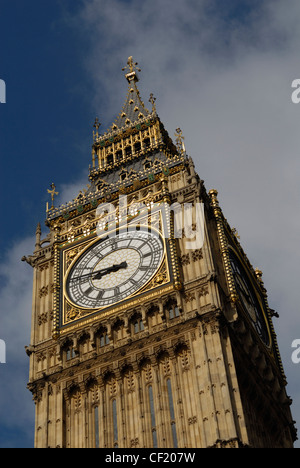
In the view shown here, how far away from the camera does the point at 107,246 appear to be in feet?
156

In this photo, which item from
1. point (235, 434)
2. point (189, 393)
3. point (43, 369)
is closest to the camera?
point (235, 434)

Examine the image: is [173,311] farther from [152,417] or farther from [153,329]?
[152,417]

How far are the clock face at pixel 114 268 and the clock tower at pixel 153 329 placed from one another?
0.18 ft

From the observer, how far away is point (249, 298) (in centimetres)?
4756

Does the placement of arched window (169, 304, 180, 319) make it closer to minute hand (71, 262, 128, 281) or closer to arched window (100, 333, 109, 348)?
arched window (100, 333, 109, 348)

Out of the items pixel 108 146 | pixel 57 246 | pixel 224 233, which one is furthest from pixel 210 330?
pixel 108 146

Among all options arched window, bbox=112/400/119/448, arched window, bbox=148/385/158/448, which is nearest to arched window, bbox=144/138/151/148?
arched window, bbox=148/385/158/448

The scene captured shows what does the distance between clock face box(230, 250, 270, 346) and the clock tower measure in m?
0.12

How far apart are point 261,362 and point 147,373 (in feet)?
18.1

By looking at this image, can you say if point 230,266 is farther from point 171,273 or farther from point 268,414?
point 268,414

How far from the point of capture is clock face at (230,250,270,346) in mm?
46188

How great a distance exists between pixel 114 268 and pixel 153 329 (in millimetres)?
4211

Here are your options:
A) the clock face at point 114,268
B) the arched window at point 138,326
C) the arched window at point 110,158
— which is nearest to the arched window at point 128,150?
the arched window at point 110,158
